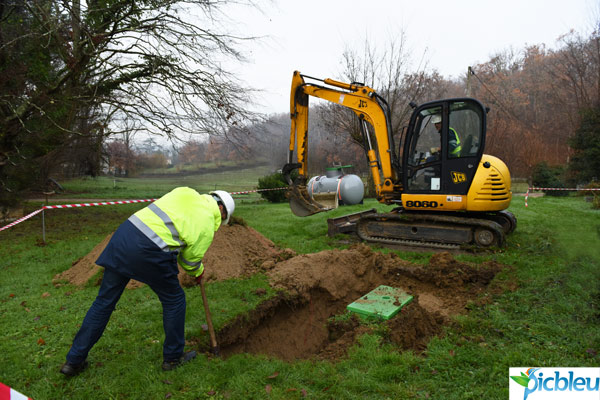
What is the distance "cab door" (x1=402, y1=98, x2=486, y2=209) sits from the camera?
6961mm

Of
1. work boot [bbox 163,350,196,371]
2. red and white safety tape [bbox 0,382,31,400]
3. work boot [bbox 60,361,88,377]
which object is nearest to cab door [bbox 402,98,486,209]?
work boot [bbox 163,350,196,371]

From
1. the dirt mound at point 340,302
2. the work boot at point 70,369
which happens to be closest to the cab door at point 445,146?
the dirt mound at point 340,302

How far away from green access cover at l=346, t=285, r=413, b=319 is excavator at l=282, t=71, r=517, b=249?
268cm

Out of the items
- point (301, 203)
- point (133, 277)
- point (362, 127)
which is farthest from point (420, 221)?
point (133, 277)

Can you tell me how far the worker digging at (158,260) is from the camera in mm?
3141

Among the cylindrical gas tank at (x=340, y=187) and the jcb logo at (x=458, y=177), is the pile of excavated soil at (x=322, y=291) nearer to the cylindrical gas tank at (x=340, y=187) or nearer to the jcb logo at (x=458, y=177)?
the jcb logo at (x=458, y=177)

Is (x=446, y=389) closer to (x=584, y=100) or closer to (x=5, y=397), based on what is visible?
(x=5, y=397)

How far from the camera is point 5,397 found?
1.82 m

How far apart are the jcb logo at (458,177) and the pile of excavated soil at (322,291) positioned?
167 centimetres

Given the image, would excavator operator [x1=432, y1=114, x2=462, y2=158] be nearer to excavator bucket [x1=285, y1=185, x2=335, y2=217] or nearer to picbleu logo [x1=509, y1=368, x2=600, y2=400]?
excavator bucket [x1=285, y1=185, x2=335, y2=217]

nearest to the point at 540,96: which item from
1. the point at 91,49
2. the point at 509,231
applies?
the point at 509,231

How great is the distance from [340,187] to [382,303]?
9.96 meters

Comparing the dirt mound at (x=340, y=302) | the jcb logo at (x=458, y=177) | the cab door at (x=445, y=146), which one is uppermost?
the cab door at (x=445, y=146)

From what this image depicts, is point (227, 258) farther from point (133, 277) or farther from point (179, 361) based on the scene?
point (133, 277)
